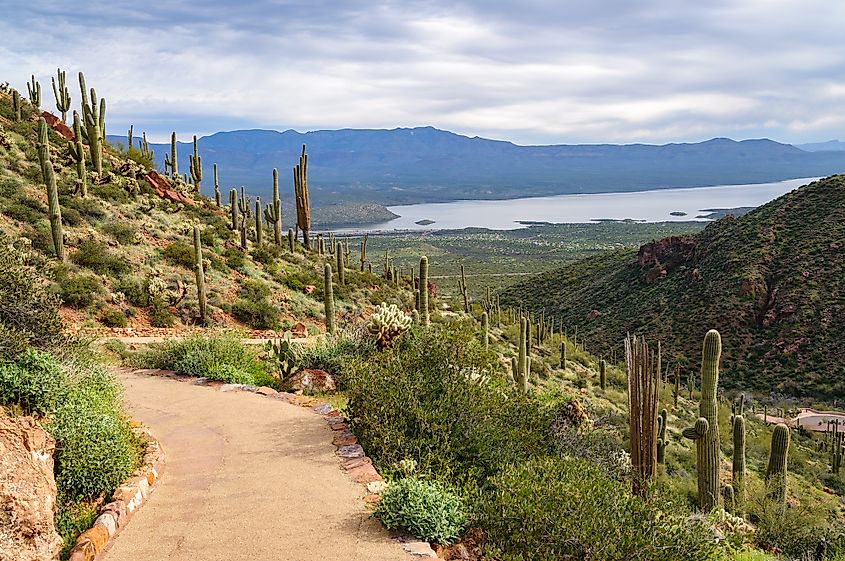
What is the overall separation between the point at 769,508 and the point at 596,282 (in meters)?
36.0

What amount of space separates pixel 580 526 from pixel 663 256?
42.7 metres

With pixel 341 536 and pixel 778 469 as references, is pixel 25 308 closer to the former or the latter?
pixel 341 536

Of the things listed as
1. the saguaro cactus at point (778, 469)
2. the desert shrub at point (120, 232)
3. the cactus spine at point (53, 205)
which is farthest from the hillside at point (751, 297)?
the cactus spine at point (53, 205)

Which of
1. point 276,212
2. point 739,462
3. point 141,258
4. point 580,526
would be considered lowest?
point 739,462

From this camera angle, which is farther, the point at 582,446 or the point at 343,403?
the point at 343,403

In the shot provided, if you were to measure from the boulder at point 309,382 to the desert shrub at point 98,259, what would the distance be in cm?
1193

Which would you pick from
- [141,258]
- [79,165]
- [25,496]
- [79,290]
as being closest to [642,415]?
[25,496]

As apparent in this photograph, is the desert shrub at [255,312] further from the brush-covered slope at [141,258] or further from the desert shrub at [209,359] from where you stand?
the desert shrub at [209,359]

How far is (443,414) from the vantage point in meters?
7.88

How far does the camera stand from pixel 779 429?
50.7ft

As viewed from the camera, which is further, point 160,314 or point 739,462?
point 160,314

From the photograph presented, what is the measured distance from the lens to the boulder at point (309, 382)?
1105 cm

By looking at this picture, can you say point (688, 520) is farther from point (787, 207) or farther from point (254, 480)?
point (787, 207)

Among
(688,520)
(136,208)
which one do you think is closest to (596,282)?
(136,208)
